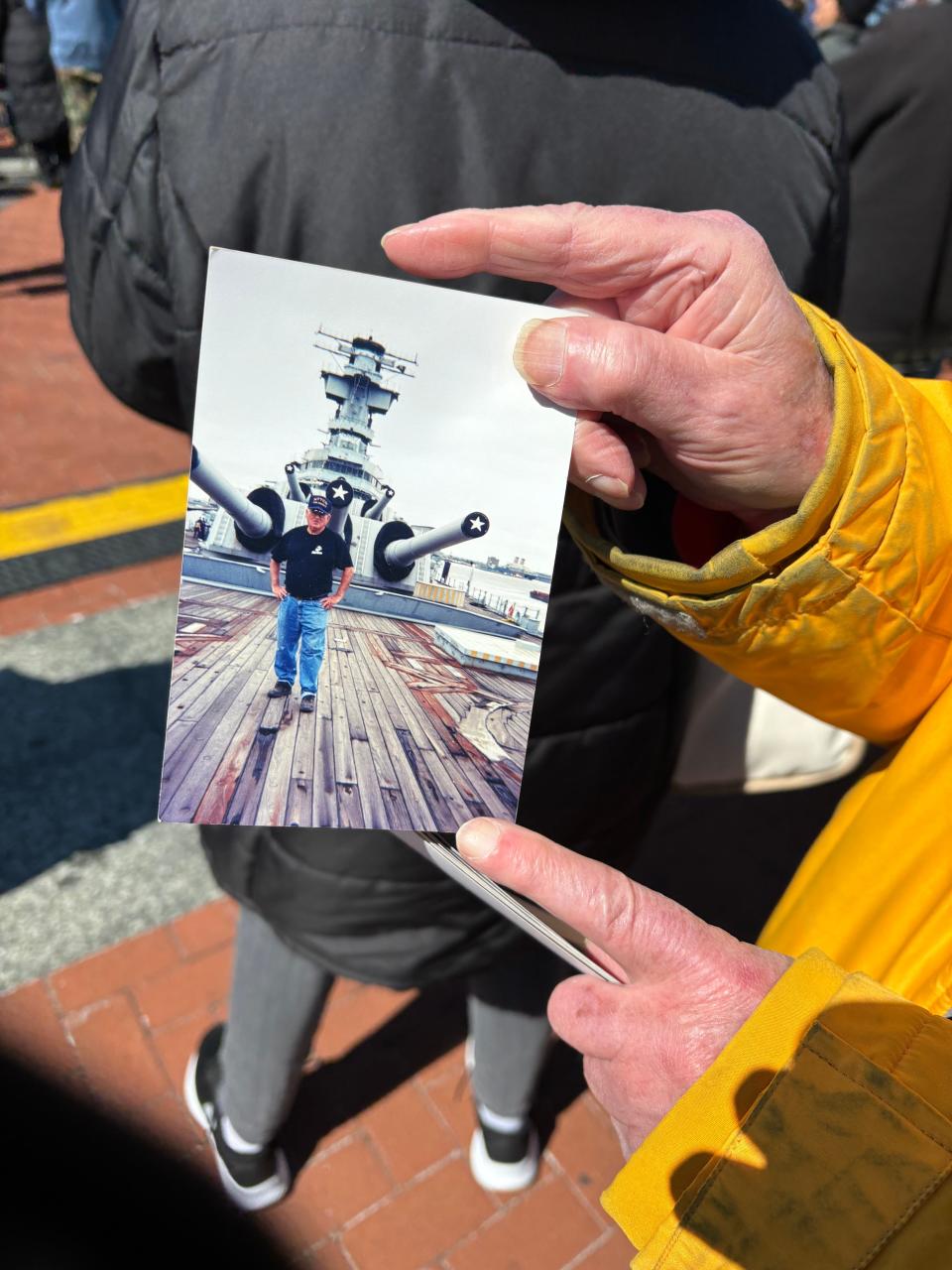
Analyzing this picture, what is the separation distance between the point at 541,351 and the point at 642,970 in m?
0.56

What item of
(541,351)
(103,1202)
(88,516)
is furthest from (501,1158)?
(88,516)

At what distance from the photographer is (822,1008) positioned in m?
0.74

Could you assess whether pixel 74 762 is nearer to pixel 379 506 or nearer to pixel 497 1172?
pixel 497 1172

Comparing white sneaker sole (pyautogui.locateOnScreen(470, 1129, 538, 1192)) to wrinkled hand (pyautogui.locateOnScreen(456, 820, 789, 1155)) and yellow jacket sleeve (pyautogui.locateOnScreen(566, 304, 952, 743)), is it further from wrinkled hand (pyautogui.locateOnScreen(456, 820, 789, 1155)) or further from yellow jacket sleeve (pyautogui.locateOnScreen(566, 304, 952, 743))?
yellow jacket sleeve (pyautogui.locateOnScreen(566, 304, 952, 743))

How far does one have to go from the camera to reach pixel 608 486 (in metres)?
0.94

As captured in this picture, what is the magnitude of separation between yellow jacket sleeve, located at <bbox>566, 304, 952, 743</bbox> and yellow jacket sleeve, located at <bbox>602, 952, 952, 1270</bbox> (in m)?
0.35

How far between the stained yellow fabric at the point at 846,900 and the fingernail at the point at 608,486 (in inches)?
2.7

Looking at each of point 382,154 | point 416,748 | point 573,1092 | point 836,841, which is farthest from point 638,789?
point 573,1092

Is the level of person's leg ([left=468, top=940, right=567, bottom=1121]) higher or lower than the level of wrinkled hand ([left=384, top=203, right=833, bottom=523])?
lower

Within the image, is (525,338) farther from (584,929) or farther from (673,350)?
(584,929)

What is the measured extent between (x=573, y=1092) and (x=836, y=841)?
Result: 4.60ft

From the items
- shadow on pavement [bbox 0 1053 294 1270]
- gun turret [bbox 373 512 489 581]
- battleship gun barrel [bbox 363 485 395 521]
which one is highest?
battleship gun barrel [bbox 363 485 395 521]

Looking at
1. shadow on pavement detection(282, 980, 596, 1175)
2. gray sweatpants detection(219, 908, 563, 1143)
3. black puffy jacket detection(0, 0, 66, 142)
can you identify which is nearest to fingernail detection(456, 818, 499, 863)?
gray sweatpants detection(219, 908, 563, 1143)

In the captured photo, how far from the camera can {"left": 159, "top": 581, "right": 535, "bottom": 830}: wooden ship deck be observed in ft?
2.92
